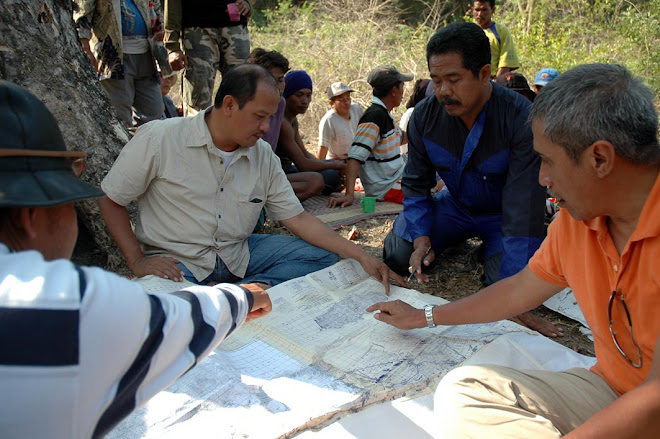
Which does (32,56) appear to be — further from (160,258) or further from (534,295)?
(534,295)

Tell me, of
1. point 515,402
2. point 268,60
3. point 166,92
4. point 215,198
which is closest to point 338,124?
→ point 268,60

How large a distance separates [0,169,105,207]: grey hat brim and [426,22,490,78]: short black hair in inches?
86.5

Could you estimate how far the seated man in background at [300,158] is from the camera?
4.80 metres

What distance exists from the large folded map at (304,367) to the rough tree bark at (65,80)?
3.04 ft

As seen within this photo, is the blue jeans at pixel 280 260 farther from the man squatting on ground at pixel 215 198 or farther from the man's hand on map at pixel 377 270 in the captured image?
the man's hand on map at pixel 377 270

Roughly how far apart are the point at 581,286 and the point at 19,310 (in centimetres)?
141

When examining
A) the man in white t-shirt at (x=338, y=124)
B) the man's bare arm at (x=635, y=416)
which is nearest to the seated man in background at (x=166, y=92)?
the man in white t-shirt at (x=338, y=124)

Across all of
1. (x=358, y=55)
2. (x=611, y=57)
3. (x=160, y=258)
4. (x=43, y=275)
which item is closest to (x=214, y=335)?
(x=43, y=275)

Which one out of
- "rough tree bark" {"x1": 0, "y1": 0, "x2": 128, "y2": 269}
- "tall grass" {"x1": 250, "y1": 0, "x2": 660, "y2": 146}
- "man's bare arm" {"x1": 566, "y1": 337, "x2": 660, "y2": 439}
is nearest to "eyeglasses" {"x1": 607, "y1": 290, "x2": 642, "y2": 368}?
"man's bare arm" {"x1": 566, "y1": 337, "x2": 660, "y2": 439}

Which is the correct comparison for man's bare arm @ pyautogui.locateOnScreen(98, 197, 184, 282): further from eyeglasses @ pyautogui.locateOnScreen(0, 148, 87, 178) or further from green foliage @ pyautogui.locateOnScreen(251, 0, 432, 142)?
green foliage @ pyautogui.locateOnScreen(251, 0, 432, 142)

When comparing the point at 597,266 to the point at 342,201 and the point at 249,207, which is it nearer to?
the point at 249,207

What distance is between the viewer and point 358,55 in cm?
896

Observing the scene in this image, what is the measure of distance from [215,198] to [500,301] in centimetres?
146

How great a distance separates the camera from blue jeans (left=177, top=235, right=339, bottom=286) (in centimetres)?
287
